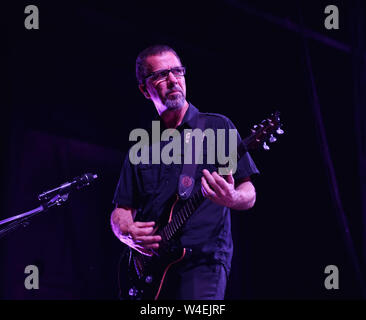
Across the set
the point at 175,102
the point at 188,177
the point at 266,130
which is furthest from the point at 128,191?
the point at 266,130

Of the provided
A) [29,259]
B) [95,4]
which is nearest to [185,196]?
[29,259]

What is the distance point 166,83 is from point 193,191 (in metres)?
0.74

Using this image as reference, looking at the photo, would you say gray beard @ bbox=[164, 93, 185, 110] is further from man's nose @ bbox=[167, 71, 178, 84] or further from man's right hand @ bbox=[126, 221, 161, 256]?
man's right hand @ bbox=[126, 221, 161, 256]

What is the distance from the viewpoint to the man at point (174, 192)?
2.30m

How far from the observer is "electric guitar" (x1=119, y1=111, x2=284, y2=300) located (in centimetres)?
245

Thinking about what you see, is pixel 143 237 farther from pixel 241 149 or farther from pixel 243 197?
pixel 241 149

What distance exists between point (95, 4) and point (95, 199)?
1.95m

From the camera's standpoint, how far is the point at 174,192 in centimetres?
262

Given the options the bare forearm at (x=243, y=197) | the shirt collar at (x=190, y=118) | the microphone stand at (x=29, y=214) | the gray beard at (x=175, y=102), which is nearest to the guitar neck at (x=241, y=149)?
the bare forearm at (x=243, y=197)

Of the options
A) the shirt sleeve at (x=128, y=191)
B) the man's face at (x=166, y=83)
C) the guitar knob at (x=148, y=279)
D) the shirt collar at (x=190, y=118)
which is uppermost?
the man's face at (x=166, y=83)

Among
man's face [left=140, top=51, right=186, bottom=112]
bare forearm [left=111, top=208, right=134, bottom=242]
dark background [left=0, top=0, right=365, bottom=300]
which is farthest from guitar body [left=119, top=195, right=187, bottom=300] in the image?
dark background [left=0, top=0, right=365, bottom=300]

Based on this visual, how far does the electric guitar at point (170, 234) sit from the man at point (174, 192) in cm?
4

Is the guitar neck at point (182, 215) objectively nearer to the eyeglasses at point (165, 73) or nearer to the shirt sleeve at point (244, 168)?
the shirt sleeve at point (244, 168)
